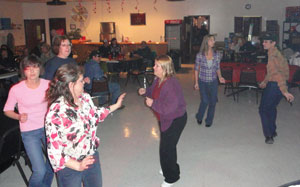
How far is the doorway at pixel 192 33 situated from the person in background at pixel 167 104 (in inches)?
461

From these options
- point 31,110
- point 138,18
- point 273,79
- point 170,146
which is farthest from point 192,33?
point 31,110

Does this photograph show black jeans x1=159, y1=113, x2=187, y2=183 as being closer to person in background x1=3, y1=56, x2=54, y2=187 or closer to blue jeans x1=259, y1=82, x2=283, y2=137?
person in background x1=3, y1=56, x2=54, y2=187

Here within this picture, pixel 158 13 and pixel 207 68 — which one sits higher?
pixel 158 13

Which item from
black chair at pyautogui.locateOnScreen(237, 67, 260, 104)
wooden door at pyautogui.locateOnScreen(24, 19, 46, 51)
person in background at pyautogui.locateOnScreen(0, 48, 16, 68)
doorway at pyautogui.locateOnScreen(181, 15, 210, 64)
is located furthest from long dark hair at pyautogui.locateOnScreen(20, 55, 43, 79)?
wooden door at pyautogui.locateOnScreen(24, 19, 46, 51)

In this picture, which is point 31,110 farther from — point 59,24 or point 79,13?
point 59,24

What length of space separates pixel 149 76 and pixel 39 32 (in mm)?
8095

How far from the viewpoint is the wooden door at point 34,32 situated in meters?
15.4

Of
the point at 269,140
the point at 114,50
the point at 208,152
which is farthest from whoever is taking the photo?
the point at 114,50

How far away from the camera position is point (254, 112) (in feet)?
21.0

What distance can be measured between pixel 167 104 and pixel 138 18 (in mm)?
12588

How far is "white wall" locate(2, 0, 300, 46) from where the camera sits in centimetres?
1382

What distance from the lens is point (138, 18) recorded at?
49.1ft

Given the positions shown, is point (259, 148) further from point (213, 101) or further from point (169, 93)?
point (169, 93)

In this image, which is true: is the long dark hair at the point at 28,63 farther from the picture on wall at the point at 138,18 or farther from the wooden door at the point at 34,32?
the wooden door at the point at 34,32
